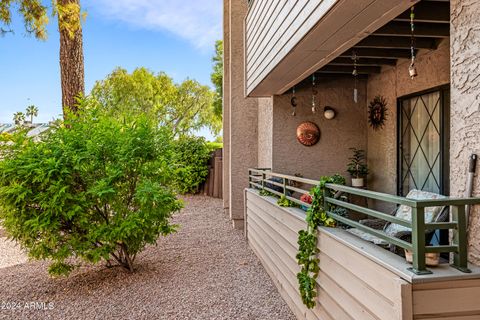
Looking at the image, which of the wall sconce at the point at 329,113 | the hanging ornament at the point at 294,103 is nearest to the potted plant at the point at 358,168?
the wall sconce at the point at 329,113

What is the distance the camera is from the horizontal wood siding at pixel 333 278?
2.07 m

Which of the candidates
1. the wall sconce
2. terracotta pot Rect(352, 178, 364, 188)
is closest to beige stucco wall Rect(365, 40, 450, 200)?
terracotta pot Rect(352, 178, 364, 188)

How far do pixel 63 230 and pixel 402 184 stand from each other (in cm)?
460

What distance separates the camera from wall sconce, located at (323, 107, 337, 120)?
6207mm

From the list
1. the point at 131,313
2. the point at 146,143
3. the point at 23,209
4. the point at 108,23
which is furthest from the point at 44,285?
the point at 108,23

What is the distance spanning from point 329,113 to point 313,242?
11.3ft

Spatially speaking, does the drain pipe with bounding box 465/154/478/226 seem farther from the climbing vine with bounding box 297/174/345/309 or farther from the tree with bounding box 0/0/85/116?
the tree with bounding box 0/0/85/116

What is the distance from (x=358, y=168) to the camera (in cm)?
612

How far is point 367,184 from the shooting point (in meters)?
6.17

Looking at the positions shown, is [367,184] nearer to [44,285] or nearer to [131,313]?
[131,313]

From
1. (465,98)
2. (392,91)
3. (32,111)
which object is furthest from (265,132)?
(32,111)

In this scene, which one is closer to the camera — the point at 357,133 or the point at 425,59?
the point at 425,59

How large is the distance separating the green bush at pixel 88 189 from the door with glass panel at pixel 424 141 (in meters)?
3.25

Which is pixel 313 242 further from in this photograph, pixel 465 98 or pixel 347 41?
pixel 347 41
